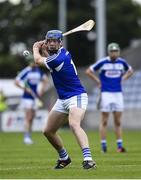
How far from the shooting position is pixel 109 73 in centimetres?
1964

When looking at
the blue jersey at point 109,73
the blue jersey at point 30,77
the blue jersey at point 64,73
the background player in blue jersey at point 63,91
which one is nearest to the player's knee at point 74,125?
the background player in blue jersey at point 63,91

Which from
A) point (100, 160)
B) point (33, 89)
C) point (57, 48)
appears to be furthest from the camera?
point (33, 89)

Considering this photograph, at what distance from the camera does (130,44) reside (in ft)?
239

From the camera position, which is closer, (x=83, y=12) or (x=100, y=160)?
(x=100, y=160)

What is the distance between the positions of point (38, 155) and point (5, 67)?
176 ft

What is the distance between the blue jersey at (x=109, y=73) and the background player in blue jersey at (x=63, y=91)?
18.8 feet

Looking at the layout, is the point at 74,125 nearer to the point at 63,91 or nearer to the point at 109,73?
the point at 63,91

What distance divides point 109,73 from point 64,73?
6.12 meters

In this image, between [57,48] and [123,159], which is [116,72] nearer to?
[123,159]

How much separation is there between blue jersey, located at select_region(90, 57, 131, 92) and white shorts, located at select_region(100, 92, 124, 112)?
0.13m

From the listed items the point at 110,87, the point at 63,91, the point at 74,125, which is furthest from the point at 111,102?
the point at 74,125

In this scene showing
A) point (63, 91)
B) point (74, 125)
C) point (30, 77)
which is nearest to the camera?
point (74, 125)

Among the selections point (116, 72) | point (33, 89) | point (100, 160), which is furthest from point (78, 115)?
point (33, 89)

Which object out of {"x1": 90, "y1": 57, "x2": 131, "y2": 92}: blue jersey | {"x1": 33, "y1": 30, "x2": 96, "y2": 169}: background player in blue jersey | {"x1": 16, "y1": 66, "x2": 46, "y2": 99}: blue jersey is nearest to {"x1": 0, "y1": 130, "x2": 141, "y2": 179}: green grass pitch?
{"x1": 33, "y1": 30, "x2": 96, "y2": 169}: background player in blue jersey
